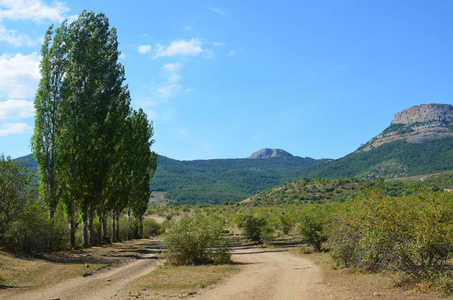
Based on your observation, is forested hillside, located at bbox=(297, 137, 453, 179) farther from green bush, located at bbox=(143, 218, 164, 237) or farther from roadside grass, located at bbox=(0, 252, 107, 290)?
roadside grass, located at bbox=(0, 252, 107, 290)

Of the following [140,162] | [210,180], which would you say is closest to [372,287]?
[140,162]

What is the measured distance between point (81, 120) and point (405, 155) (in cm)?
10185

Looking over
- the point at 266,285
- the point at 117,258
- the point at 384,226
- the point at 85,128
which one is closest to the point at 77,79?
the point at 85,128

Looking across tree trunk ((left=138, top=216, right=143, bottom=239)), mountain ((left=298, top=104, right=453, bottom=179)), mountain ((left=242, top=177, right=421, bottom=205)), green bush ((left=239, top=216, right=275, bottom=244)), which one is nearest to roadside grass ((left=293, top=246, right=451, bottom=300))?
green bush ((left=239, top=216, right=275, bottom=244))

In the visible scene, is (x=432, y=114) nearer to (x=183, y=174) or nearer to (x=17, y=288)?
(x=183, y=174)

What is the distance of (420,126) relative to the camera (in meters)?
138

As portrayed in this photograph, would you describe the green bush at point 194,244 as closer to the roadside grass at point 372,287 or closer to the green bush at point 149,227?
the roadside grass at point 372,287

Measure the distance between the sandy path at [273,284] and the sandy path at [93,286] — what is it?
3195mm

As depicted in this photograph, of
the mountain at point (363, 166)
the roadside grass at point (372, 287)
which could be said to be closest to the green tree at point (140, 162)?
the roadside grass at point (372, 287)

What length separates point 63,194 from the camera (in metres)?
21.7

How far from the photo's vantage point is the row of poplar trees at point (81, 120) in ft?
69.6

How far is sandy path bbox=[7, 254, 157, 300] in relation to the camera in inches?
404

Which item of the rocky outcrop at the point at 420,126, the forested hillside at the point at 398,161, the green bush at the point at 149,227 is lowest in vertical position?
the green bush at the point at 149,227

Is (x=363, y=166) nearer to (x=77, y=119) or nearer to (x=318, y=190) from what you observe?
(x=318, y=190)
